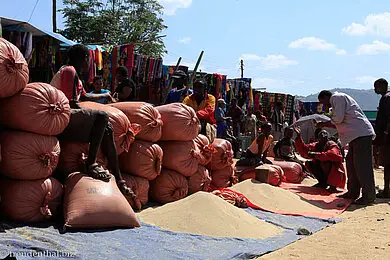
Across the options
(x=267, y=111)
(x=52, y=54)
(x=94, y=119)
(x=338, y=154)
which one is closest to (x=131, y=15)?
(x=267, y=111)

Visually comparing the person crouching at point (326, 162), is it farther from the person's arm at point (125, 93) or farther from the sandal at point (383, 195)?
the person's arm at point (125, 93)

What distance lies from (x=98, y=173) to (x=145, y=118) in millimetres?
1045

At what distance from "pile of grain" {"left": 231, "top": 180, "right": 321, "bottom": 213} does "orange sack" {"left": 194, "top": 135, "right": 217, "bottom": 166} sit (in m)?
0.54

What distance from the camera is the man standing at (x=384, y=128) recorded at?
6.89 meters

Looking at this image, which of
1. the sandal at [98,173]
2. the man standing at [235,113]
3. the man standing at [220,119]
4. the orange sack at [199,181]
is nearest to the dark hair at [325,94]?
the orange sack at [199,181]

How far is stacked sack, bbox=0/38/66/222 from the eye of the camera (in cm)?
376

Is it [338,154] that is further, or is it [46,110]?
[338,154]

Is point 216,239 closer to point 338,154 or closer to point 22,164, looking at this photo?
point 22,164

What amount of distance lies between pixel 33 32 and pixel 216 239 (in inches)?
206

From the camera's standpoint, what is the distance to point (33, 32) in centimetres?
746

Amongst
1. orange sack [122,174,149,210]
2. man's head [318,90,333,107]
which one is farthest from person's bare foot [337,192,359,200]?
orange sack [122,174,149,210]

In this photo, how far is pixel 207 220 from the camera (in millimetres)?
4188

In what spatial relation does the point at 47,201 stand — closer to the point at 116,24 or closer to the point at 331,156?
the point at 331,156

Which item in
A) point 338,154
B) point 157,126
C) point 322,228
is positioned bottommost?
point 322,228
